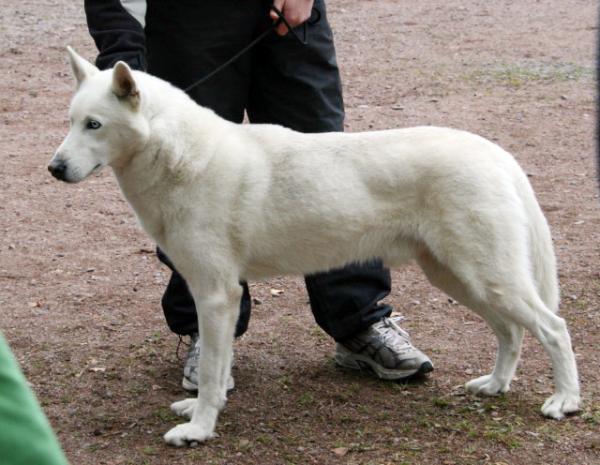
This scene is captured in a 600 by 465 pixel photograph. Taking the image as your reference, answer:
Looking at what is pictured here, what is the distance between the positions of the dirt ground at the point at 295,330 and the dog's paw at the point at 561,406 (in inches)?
1.6

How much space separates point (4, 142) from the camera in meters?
7.88

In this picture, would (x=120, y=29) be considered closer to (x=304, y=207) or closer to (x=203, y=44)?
(x=203, y=44)

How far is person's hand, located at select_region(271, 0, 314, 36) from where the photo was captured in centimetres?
A: 382

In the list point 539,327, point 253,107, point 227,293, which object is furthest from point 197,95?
point 539,327

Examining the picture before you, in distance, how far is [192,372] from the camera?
411cm

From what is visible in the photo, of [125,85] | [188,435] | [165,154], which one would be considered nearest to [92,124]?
[125,85]

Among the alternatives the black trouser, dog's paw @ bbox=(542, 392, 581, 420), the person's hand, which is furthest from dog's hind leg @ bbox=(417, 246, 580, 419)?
the person's hand

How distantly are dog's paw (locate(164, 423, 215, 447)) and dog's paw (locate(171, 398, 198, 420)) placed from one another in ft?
0.65

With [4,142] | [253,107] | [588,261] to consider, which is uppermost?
[253,107]

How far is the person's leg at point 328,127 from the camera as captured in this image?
4.02m

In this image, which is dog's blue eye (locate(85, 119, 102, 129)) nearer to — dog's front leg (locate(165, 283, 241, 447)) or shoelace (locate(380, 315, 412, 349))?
dog's front leg (locate(165, 283, 241, 447))

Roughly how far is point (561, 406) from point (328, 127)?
4.94 feet

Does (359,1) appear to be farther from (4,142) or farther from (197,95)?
(197,95)

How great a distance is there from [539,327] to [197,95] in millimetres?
1671
